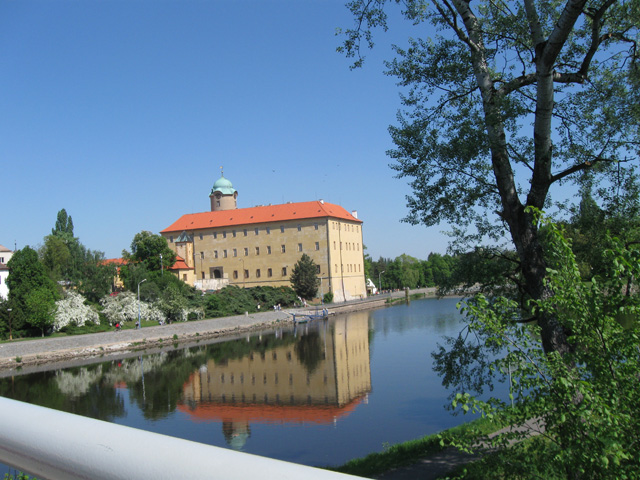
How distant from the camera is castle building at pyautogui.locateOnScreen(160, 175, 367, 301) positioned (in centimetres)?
7069

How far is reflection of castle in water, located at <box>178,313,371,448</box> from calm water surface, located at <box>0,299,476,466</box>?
45mm

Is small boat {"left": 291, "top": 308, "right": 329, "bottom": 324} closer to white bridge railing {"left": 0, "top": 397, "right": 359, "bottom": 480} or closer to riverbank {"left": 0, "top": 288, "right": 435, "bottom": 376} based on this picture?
riverbank {"left": 0, "top": 288, "right": 435, "bottom": 376}

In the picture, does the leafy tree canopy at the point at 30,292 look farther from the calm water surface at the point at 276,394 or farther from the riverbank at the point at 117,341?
the calm water surface at the point at 276,394

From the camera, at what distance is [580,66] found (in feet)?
25.2

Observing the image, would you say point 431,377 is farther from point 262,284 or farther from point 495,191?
point 262,284

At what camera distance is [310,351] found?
A: 33.5 m

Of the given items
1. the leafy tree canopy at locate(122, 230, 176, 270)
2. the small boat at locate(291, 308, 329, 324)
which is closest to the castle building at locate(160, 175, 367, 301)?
the leafy tree canopy at locate(122, 230, 176, 270)

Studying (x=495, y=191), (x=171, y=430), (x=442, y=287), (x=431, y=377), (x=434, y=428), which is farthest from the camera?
(x=431, y=377)

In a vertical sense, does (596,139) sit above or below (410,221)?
above

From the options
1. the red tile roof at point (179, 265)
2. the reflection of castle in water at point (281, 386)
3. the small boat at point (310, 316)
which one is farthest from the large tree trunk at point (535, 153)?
the red tile roof at point (179, 265)

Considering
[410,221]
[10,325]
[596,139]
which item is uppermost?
[596,139]

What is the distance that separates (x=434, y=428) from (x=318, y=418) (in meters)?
4.24

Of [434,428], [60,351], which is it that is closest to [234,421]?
[434,428]

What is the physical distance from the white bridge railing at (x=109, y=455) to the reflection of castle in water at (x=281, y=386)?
49.4 ft
